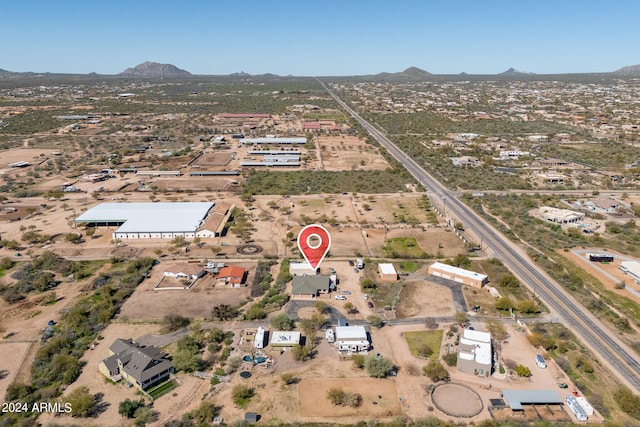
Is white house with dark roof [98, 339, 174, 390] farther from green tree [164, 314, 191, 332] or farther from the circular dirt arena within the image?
the circular dirt arena

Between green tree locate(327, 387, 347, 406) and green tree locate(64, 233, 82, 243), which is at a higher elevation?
green tree locate(64, 233, 82, 243)

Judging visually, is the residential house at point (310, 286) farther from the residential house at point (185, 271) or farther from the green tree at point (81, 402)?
the green tree at point (81, 402)

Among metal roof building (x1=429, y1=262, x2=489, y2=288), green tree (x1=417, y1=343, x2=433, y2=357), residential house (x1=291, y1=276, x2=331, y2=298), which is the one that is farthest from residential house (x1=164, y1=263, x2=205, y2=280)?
metal roof building (x1=429, y1=262, x2=489, y2=288)

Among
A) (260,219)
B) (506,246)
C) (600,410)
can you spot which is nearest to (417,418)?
(600,410)

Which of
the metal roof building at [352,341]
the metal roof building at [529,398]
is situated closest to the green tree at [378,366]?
the metal roof building at [352,341]

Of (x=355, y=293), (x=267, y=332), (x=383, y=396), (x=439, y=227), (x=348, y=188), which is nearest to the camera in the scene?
(x=383, y=396)

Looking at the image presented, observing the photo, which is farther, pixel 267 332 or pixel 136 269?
pixel 136 269

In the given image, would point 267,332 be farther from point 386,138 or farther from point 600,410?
point 386,138
